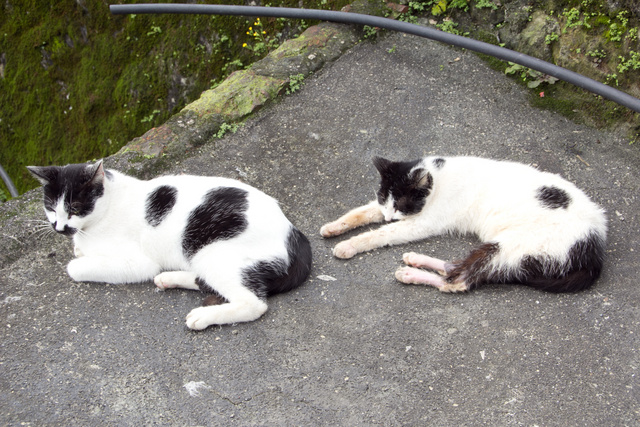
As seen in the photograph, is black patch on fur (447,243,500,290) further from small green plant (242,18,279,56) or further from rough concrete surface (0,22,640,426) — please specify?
small green plant (242,18,279,56)

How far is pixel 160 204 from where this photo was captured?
3.28 m

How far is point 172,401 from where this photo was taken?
2.68m

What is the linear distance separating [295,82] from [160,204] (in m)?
2.21

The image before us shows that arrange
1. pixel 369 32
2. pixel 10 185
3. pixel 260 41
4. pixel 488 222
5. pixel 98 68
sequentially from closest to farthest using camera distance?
pixel 488 222
pixel 369 32
pixel 260 41
pixel 10 185
pixel 98 68

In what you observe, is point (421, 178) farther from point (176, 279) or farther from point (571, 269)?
point (176, 279)

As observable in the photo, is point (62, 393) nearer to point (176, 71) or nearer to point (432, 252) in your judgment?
point (432, 252)

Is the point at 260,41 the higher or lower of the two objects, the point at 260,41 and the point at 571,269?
the higher

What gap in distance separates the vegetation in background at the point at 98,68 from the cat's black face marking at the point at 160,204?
10.0 ft

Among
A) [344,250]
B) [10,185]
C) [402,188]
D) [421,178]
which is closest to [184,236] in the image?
[344,250]

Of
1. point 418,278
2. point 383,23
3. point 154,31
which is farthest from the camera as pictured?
point 154,31

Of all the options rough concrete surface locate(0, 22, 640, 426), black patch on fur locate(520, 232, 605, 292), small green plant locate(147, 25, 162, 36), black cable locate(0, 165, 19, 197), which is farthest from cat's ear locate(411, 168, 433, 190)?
black cable locate(0, 165, 19, 197)

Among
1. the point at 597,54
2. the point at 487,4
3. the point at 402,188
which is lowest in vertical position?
the point at 402,188

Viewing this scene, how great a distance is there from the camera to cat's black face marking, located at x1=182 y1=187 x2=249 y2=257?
10.1 feet

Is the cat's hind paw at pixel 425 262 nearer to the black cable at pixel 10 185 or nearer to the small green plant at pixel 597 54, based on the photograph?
the small green plant at pixel 597 54
